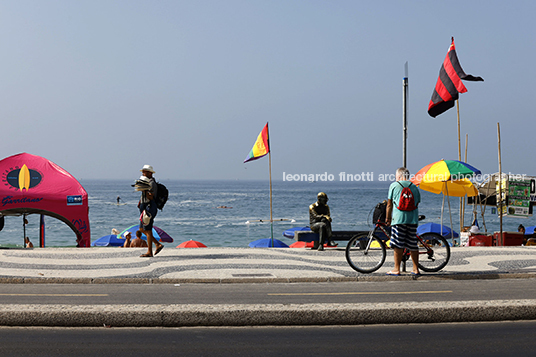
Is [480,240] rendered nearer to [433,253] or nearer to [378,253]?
[433,253]

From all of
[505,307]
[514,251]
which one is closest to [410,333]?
[505,307]

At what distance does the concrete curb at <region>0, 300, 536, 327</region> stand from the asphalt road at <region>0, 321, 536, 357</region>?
0.35ft

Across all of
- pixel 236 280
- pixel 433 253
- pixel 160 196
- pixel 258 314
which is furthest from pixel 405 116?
pixel 258 314

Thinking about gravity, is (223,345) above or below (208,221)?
above

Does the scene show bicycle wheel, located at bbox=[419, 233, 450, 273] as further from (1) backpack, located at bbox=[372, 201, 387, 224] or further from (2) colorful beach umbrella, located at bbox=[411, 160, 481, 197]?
(2) colorful beach umbrella, located at bbox=[411, 160, 481, 197]

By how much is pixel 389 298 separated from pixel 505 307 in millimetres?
1513

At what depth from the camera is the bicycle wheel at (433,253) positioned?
9461 mm

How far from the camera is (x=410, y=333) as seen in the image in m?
5.64

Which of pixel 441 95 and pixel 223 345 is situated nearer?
pixel 223 345

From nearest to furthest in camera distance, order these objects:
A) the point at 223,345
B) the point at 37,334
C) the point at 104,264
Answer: the point at 223,345 → the point at 37,334 → the point at 104,264

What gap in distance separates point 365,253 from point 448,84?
964 centimetres

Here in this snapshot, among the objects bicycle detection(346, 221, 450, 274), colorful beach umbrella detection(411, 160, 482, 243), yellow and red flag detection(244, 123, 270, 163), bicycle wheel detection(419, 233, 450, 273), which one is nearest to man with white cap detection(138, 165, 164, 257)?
bicycle detection(346, 221, 450, 274)

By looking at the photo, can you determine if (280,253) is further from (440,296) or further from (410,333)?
(410,333)

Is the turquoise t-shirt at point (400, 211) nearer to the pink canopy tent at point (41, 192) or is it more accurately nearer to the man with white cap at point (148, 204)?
the man with white cap at point (148, 204)
